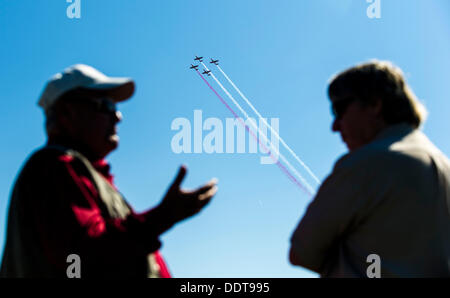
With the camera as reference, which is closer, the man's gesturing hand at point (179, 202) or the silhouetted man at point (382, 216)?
the man's gesturing hand at point (179, 202)

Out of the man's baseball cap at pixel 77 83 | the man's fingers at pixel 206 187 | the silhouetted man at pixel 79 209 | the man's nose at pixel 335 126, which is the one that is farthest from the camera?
the man's nose at pixel 335 126

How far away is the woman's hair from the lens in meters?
3.79

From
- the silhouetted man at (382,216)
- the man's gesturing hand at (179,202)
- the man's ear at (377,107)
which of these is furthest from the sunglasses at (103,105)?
the man's ear at (377,107)

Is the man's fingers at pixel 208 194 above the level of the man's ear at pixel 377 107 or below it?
below

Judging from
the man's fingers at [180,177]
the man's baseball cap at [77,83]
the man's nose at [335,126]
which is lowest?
the man's fingers at [180,177]

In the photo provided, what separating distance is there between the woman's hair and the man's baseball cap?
1.67 meters

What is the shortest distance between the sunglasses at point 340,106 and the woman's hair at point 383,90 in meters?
0.03

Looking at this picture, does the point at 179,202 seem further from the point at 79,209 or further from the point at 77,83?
the point at 77,83

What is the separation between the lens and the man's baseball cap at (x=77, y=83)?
3.76m

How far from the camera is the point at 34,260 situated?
3.23m

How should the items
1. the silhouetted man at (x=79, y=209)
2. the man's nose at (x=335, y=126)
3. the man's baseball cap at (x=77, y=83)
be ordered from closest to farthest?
the silhouetted man at (x=79, y=209) < the man's baseball cap at (x=77, y=83) < the man's nose at (x=335, y=126)

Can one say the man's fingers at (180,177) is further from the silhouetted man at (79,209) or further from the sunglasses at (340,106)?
the sunglasses at (340,106)

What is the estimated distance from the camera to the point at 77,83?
12.3ft

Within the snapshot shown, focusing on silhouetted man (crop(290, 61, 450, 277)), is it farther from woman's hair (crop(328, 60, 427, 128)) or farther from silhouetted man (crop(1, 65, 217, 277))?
silhouetted man (crop(1, 65, 217, 277))
